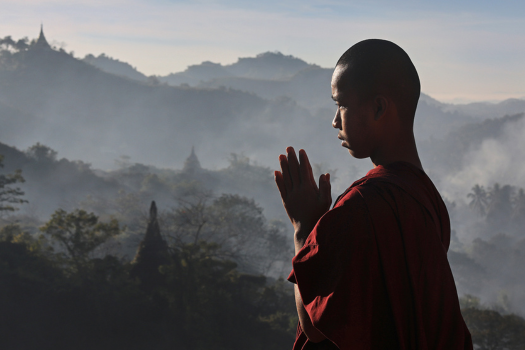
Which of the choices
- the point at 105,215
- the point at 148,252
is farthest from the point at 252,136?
the point at 148,252

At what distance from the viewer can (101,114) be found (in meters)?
135

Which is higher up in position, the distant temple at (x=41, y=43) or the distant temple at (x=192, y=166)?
the distant temple at (x=41, y=43)

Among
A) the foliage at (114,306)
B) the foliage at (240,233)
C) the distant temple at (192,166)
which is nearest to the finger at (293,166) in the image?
the foliage at (114,306)

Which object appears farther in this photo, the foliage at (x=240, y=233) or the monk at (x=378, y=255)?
the foliage at (x=240, y=233)

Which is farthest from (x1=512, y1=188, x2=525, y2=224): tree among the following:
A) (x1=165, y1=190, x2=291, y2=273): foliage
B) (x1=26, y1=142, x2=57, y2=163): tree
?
(x1=26, y1=142, x2=57, y2=163): tree

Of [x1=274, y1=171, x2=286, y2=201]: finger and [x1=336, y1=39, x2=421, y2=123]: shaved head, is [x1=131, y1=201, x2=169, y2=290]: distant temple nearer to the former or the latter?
[x1=274, y1=171, x2=286, y2=201]: finger

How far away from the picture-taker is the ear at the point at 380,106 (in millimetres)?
1771

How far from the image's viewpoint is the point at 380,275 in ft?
5.11

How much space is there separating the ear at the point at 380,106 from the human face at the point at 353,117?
0.02 metres

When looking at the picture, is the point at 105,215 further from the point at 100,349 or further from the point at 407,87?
the point at 407,87

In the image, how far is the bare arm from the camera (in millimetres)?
1802

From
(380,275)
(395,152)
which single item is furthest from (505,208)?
(380,275)

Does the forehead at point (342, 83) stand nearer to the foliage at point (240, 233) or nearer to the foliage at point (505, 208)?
the foliage at point (240, 233)

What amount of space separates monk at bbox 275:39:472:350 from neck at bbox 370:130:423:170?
1.6 inches
